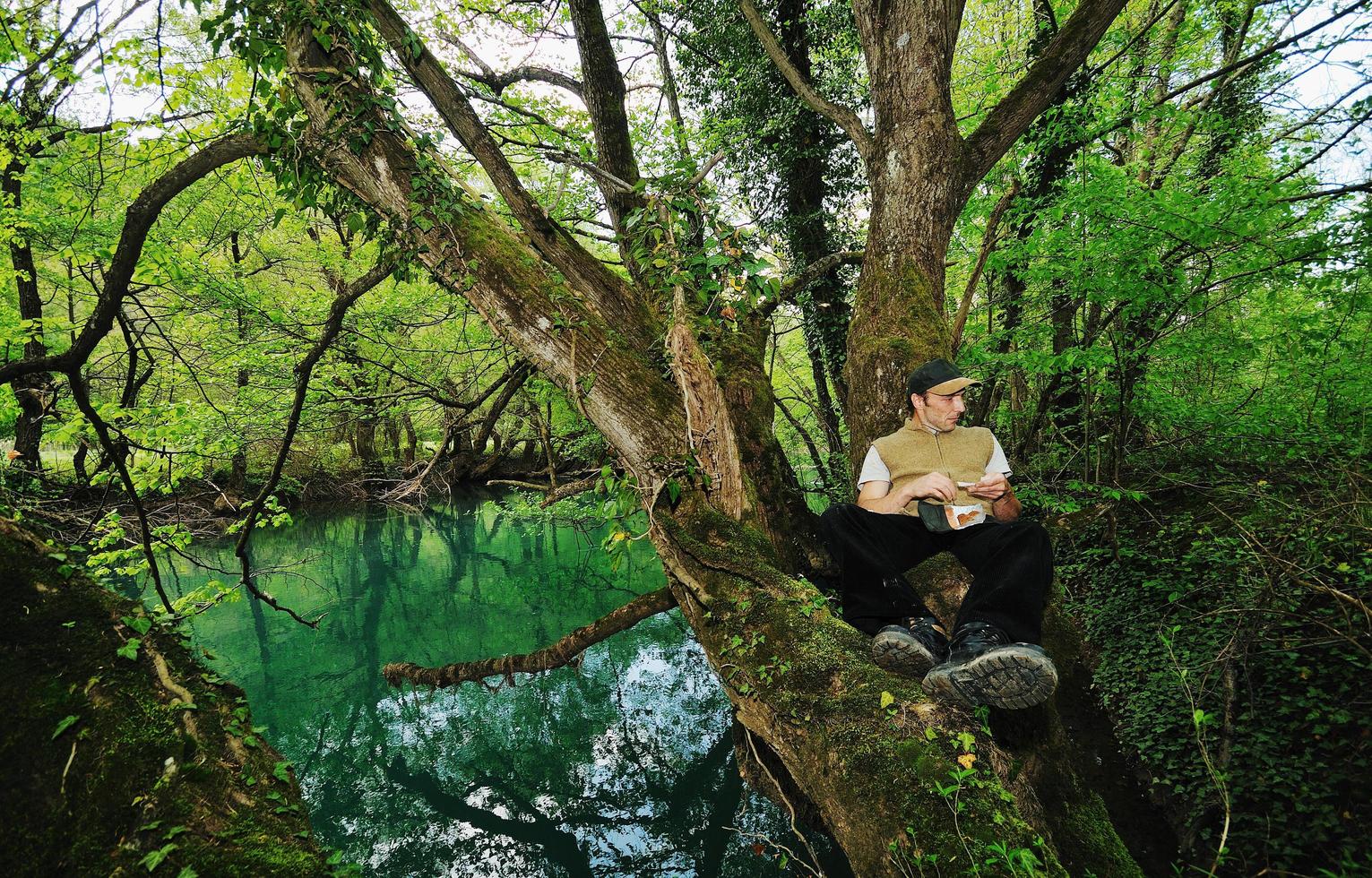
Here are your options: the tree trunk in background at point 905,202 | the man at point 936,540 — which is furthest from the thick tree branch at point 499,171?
the man at point 936,540

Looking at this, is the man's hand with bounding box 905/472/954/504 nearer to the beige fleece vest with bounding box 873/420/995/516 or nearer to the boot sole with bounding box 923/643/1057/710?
the beige fleece vest with bounding box 873/420/995/516

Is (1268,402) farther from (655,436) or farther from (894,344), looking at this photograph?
(655,436)

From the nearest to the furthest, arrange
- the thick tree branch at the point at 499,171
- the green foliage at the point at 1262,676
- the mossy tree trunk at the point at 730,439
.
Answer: the mossy tree trunk at the point at 730,439
the green foliage at the point at 1262,676
the thick tree branch at the point at 499,171

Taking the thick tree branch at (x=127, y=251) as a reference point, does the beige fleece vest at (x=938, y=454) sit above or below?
below

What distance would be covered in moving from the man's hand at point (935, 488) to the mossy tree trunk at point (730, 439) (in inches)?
25.2

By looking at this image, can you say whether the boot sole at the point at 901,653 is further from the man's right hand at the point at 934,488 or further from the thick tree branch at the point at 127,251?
the thick tree branch at the point at 127,251

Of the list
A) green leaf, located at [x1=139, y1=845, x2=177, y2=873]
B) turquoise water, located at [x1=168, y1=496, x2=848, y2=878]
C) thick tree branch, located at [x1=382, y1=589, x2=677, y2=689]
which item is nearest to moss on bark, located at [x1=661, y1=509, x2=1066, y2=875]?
turquoise water, located at [x1=168, y1=496, x2=848, y2=878]

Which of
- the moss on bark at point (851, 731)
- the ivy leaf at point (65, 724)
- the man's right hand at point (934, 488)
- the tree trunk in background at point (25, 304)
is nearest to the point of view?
the ivy leaf at point (65, 724)

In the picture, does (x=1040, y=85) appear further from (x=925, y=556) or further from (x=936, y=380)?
(x=925, y=556)

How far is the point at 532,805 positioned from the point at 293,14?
5816 mm

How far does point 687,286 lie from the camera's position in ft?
10.7

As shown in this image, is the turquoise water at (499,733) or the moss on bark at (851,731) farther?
the turquoise water at (499,733)

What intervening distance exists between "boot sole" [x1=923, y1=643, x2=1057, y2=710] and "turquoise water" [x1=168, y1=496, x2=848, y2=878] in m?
0.84

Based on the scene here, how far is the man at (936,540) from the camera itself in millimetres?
2154
